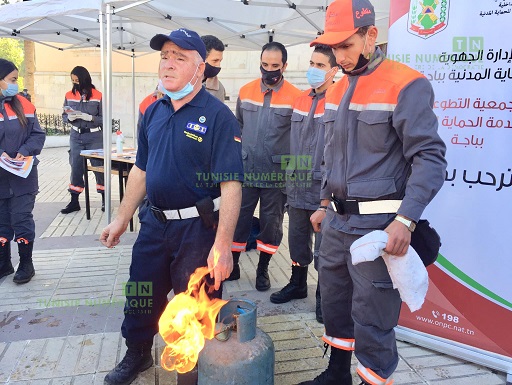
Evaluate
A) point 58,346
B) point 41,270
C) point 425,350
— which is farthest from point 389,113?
point 41,270

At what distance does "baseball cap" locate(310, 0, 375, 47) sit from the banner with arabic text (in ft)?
3.00

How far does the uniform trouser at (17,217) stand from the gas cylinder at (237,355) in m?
2.94

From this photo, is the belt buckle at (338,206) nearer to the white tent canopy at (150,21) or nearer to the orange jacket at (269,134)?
the orange jacket at (269,134)

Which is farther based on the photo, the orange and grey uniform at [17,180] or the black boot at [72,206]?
the black boot at [72,206]

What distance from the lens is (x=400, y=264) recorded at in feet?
6.72

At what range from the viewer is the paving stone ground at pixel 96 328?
2889 mm

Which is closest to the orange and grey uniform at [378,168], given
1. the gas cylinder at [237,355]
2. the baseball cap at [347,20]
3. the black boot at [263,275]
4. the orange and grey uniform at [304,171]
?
the baseball cap at [347,20]

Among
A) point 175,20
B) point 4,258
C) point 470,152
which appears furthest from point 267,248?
point 175,20

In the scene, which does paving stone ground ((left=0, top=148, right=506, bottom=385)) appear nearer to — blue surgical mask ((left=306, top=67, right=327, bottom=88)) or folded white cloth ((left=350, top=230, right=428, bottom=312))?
folded white cloth ((left=350, top=230, right=428, bottom=312))

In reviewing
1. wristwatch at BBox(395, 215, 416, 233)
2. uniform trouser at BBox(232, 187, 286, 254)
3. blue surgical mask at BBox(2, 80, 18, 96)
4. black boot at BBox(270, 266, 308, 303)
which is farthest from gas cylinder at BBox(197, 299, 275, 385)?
blue surgical mask at BBox(2, 80, 18, 96)

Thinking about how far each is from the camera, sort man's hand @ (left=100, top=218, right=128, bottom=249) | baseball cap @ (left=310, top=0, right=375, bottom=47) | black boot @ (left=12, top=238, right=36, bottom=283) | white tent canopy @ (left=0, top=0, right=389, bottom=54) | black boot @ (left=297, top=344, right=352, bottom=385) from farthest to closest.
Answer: white tent canopy @ (left=0, top=0, right=389, bottom=54)
black boot @ (left=12, top=238, right=36, bottom=283)
man's hand @ (left=100, top=218, right=128, bottom=249)
black boot @ (left=297, top=344, right=352, bottom=385)
baseball cap @ (left=310, top=0, right=375, bottom=47)

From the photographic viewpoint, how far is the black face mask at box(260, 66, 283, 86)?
4012 millimetres

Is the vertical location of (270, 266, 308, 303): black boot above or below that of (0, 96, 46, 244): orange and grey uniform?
below

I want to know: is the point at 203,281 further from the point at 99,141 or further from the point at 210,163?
the point at 99,141
